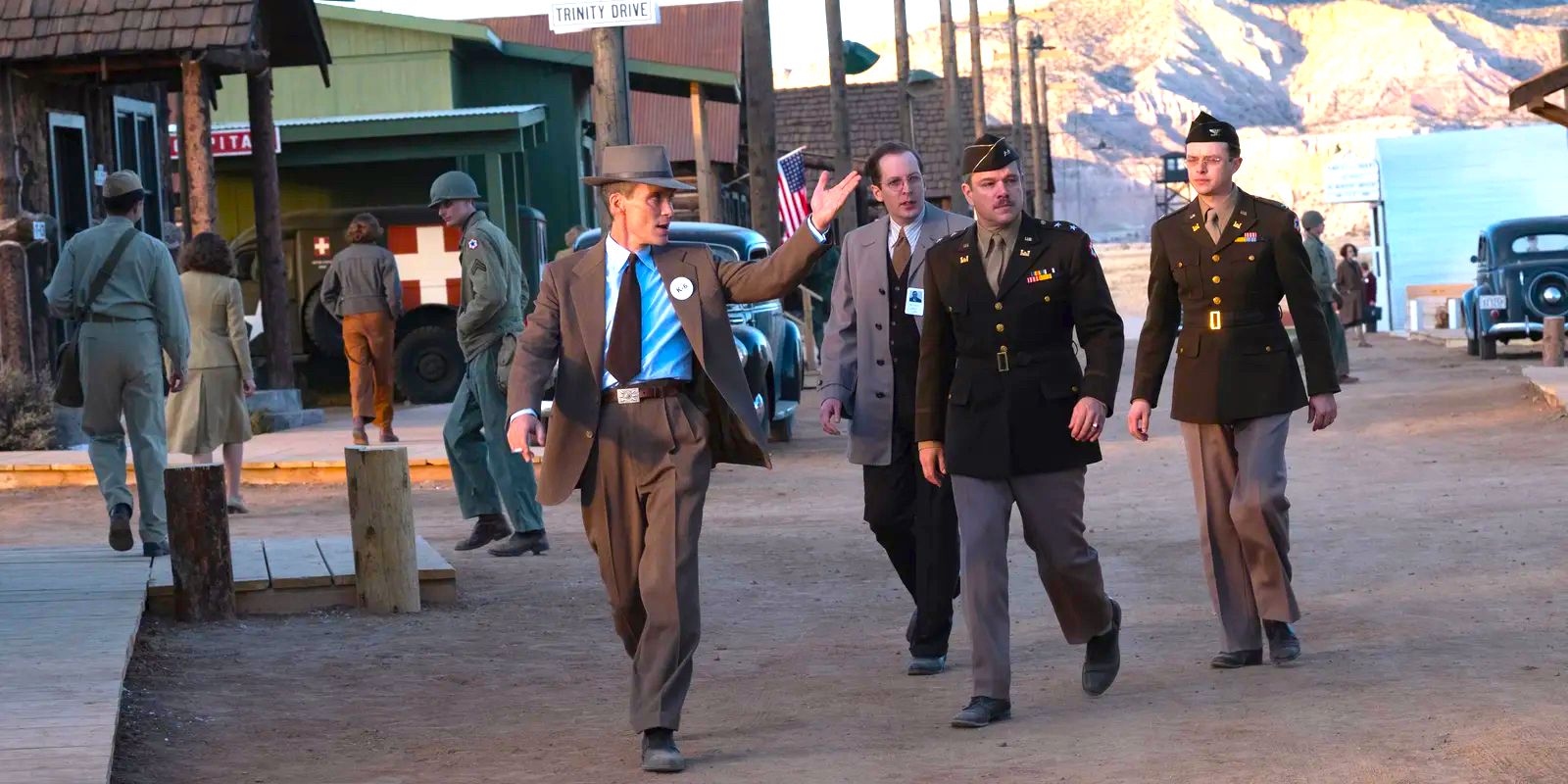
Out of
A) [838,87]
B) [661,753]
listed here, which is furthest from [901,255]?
[838,87]

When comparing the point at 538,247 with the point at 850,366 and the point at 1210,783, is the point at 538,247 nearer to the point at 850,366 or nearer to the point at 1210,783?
the point at 850,366

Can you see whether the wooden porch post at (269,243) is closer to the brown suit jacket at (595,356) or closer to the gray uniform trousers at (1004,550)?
the brown suit jacket at (595,356)

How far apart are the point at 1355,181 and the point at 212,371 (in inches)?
1629

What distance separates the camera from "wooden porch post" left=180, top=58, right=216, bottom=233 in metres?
18.6

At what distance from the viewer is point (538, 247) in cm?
2561

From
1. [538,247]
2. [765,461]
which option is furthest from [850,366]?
[538,247]

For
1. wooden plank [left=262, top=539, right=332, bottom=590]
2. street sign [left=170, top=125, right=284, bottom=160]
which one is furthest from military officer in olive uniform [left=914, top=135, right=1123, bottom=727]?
street sign [left=170, top=125, right=284, bottom=160]

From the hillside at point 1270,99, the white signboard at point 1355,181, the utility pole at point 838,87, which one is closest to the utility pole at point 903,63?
the utility pole at point 838,87

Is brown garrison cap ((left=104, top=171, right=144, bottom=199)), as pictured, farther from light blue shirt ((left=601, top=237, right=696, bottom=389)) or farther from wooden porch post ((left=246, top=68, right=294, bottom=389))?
wooden porch post ((left=246, top=68, right=294, bottom=389))

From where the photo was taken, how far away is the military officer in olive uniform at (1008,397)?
6883 millimetres

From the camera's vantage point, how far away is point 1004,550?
275 inches

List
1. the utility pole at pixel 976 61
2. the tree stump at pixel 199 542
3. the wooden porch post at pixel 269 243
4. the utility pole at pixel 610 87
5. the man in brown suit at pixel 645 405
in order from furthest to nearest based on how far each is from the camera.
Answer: the utility pole at pixel 976 61 < the wooden porch post at pixel 269 243 < the utility pole at pixel 610 87 < the tree stump at pixel 199 542 < the man in brown suit at pixel 645 405

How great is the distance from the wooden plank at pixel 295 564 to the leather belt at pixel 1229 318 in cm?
405

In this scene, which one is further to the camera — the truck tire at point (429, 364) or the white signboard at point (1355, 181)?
the white signboard at point (1355, 181)
